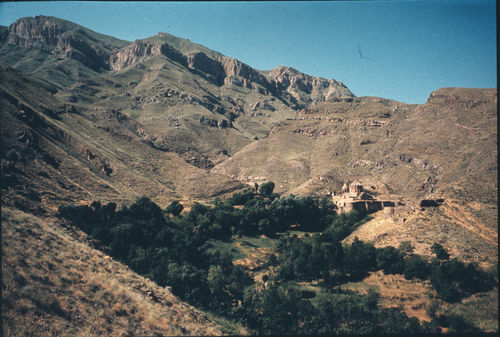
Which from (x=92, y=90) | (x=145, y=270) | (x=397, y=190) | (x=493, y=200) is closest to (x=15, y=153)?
(x=145, y=270)

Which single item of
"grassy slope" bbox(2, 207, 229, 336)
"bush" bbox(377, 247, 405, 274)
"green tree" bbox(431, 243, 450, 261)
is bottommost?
"grassy slope" bbox(2, 207, 229, 336)

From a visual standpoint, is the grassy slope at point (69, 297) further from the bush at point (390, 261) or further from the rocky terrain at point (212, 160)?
the bush at point (390, 261)

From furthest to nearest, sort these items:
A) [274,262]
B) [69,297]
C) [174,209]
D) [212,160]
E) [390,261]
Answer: [212,160] → [174,209] → [274,262] → [390,261] → [69,297]

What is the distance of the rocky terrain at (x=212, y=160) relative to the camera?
90.2ft

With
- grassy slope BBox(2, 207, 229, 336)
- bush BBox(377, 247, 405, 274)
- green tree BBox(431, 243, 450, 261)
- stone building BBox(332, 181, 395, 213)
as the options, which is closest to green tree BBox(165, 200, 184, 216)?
stone building BBox(332, 181, 395, 213)

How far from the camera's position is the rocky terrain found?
27.5 metres

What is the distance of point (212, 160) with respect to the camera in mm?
104688

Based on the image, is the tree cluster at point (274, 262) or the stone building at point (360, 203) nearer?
the tree cluster at point (274, 262)

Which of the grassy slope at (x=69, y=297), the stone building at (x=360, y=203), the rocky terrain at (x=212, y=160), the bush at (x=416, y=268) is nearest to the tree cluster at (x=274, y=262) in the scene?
the bush at (x=416, y=268)

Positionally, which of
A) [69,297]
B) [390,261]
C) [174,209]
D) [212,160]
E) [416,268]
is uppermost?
[212,160]

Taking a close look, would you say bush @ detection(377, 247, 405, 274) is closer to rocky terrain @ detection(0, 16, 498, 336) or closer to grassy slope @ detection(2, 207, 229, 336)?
rocky terrain @ detection(0, 16, 498, 336)

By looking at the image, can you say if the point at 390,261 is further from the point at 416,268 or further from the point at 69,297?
the point at 69,297

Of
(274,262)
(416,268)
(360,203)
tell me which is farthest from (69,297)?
(360,203)

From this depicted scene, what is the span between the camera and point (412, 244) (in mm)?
33000
